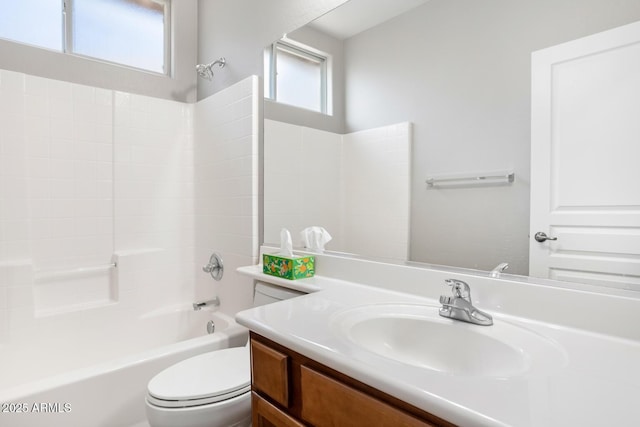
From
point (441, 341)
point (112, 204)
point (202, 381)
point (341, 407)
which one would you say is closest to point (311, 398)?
point (341, 407)

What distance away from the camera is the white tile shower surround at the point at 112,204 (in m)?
1.77

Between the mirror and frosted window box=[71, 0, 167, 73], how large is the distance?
59.0 inches

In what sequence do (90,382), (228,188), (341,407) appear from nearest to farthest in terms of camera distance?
1. (341,407)
2. (90,382)
3. (228,188)

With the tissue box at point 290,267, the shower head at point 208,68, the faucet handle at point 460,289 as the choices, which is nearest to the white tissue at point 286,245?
the tissue box at point 290,267

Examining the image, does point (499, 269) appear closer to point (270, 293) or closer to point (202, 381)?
point (270, 293)

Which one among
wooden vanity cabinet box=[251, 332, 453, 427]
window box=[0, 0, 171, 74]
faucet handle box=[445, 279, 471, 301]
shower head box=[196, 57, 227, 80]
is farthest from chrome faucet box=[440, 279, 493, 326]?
window box=[0, 0, 171, 74]

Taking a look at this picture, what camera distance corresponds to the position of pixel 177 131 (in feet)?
7.61

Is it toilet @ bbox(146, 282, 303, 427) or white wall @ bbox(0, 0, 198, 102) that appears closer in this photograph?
toilet @ bbox(146, 282, 303, 427)

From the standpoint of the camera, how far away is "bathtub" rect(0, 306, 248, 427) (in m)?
1.19

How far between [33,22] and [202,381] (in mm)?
2178

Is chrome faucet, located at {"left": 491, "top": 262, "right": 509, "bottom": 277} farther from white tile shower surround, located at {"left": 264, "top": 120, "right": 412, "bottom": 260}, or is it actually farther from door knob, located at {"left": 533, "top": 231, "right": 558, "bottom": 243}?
white tile shower surround, located at {"left": 264, "top": 120, "right": 412, "bottom": 260}

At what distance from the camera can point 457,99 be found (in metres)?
1.12

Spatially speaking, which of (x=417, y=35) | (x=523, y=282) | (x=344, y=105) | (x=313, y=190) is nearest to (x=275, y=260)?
(x=313, y=190)

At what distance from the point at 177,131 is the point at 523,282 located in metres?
2.21
